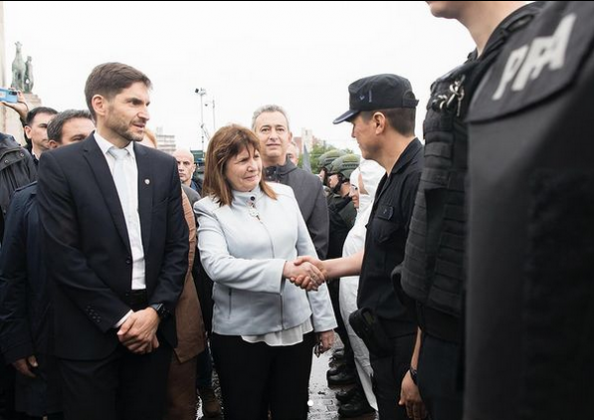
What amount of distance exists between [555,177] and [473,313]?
236 millimetres

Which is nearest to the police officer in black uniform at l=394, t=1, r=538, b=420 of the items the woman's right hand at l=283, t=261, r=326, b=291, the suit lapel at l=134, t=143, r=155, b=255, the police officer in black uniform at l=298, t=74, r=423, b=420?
the police officer in black uniform at l=298, t=74, r=423, b=420

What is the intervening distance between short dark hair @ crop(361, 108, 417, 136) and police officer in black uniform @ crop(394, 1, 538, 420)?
877 mm

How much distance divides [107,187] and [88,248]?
34 centimetres

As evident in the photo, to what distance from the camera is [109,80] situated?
285cm

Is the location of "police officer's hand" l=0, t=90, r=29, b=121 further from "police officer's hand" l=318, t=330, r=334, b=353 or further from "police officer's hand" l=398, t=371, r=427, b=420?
"police officer's hand" l=398, t=371, r=427, b=420

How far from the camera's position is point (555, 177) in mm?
667

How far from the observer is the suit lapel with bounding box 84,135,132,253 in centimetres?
264

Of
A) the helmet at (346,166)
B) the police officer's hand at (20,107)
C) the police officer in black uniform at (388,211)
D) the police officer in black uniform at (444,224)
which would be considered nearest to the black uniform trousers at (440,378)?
the police officer in black uniform at (444,224)

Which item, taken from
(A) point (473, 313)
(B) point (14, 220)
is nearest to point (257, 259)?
(B) point (14, 220)

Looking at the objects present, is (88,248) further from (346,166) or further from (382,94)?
(346,166)

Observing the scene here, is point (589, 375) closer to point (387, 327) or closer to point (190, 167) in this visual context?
point (387, 327)

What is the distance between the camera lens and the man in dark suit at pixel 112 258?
2.56 metres

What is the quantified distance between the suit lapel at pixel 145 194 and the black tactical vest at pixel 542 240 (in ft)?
7.44

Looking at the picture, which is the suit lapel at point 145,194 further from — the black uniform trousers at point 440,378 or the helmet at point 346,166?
the helmet at point 346,166
